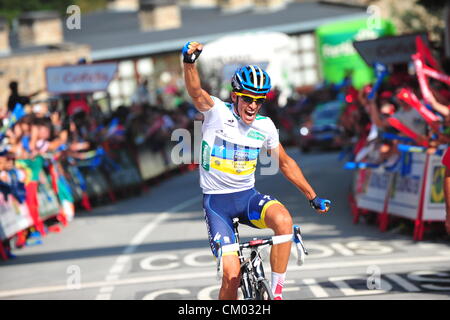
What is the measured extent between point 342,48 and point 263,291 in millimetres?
45771

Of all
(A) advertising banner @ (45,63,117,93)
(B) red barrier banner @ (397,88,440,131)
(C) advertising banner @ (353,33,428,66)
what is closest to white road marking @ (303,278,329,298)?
(B) red barrier banner @ (397,88,440,131)

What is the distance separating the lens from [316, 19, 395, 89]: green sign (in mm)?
50844

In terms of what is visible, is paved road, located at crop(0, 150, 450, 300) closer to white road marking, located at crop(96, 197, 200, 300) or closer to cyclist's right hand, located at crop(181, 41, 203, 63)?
white road marking, located at crop(96, 197, 200, 300)

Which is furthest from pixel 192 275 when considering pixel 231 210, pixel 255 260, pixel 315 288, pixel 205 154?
pixel 255 260

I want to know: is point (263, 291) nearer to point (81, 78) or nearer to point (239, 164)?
point (239, 164)

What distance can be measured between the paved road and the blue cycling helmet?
2.73 meters

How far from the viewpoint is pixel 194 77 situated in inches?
294

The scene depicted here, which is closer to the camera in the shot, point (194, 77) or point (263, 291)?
point (263, 291)

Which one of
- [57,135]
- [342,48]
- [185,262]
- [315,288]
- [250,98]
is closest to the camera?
[250,98]

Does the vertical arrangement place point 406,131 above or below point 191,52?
below

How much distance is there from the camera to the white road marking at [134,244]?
11.5 metres

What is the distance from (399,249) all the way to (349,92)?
5.21m

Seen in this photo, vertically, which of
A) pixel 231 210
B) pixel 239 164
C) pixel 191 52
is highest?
pixel 191 52
